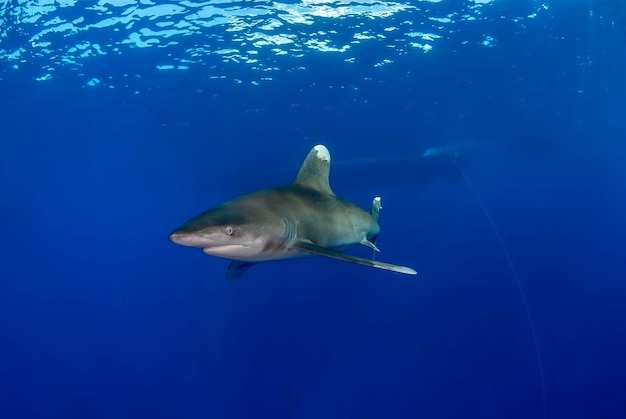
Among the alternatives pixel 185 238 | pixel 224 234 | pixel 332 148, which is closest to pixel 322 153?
pixel 224 234

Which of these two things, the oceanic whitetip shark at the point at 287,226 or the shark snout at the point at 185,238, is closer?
the shark snout at the point at 185,238

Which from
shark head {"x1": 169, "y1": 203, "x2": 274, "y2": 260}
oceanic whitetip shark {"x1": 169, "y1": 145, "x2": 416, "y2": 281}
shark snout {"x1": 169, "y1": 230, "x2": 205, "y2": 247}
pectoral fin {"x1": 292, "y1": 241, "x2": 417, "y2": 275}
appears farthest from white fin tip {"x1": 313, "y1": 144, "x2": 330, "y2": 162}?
shark snout {"x1": 169, "y1": 230, "x2": 205, "y2": 247}

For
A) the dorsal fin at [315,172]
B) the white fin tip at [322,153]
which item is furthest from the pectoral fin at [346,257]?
the white fin tip at [322,153]

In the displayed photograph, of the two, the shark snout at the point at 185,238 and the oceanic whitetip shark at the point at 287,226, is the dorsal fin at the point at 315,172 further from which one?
the shark snout at the point at 185,238

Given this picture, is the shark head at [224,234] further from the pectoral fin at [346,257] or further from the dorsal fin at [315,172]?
the dorsal fin at [315,172]

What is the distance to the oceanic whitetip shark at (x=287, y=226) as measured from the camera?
3.96 m

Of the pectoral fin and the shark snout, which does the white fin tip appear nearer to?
the pectoral fin

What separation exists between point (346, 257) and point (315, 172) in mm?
2290

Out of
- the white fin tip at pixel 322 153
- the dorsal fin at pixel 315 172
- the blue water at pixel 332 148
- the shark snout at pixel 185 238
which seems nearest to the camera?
the shark snout at pixel 185 238

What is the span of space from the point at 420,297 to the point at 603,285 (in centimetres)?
2015

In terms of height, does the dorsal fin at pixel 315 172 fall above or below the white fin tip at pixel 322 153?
below

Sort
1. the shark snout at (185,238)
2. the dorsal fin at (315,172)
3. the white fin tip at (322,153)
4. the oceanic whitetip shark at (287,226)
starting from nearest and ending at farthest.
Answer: the shark snout at (185,238)
the oceanic whitetip shark at (287,226)
the dorsal fin at (315,172)
the white fin tip at (322,153)

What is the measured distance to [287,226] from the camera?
485 cm

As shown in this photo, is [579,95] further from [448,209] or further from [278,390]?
[448,209]
